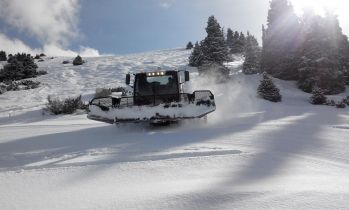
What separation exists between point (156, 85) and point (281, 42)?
2580 centimetres

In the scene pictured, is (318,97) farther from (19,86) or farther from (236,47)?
(236,47)

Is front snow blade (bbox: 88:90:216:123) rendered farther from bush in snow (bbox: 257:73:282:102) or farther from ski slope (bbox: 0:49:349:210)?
bush in snow (bbox: 257:73:282:102)

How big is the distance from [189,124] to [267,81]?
14.1m

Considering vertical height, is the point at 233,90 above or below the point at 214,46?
below

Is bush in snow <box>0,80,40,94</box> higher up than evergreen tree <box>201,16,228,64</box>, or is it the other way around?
evergreen tree <box>201,16,228,64</box>

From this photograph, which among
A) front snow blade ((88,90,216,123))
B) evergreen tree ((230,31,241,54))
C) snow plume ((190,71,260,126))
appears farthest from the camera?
evergreen tree ((230,31,241,54))

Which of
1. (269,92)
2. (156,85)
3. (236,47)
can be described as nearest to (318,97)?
(269,92)

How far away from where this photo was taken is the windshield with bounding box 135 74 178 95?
42.4 feet

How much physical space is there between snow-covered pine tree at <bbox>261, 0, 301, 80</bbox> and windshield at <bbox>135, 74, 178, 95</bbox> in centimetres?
2351

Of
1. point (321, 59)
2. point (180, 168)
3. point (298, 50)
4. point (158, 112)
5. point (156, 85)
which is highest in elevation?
point (298, 50)

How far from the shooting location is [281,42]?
36000 mm

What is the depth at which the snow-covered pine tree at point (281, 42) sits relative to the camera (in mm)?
34688

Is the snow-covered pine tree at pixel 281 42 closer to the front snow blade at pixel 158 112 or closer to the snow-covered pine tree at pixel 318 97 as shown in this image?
the snow-covered pine tree at pixel 318 97

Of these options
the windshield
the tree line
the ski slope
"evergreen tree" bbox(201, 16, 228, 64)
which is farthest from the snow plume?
the ski slope
